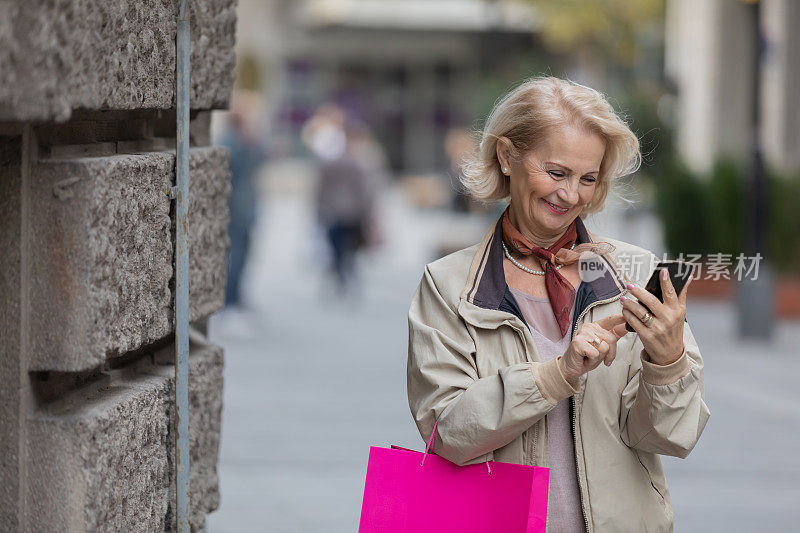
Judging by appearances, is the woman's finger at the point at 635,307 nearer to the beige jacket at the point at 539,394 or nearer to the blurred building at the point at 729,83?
Result: the beige jacket at the point at 539,394

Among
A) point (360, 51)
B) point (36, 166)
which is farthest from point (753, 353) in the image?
point (360, 51)

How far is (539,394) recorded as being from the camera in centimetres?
279

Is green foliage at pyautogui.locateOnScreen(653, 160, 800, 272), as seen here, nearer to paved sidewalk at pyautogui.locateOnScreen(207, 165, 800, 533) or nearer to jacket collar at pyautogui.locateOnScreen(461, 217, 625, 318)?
paved sidewalk at pyautogui.locateOnScreen(207, 165, 800, 533)

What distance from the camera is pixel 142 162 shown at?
296 centimetres

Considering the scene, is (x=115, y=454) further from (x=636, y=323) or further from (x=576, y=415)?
(x=636, y=323)

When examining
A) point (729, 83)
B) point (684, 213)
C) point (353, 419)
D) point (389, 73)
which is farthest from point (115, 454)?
point (389, 73)

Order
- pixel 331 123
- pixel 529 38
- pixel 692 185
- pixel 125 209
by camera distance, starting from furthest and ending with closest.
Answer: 1. pixel 529 38
2. pixel 331 123
3. pixel 692 185
4. pixel 125 209

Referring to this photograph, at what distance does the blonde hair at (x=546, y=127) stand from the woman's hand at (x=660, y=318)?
1.35 feet

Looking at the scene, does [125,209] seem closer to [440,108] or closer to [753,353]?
[753,353]

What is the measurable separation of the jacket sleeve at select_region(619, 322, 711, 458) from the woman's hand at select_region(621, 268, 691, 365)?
0.06 meters

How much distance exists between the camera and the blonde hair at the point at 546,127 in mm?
2975

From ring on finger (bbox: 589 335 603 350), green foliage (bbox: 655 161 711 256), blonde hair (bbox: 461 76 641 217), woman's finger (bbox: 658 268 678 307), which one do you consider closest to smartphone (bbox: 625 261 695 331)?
woman's finger (bbox: 658 268 678 307)

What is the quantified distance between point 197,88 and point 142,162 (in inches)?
19.7

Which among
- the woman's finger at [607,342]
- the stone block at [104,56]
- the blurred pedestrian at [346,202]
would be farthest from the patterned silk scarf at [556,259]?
the blurred pedestrian at [346,202]
